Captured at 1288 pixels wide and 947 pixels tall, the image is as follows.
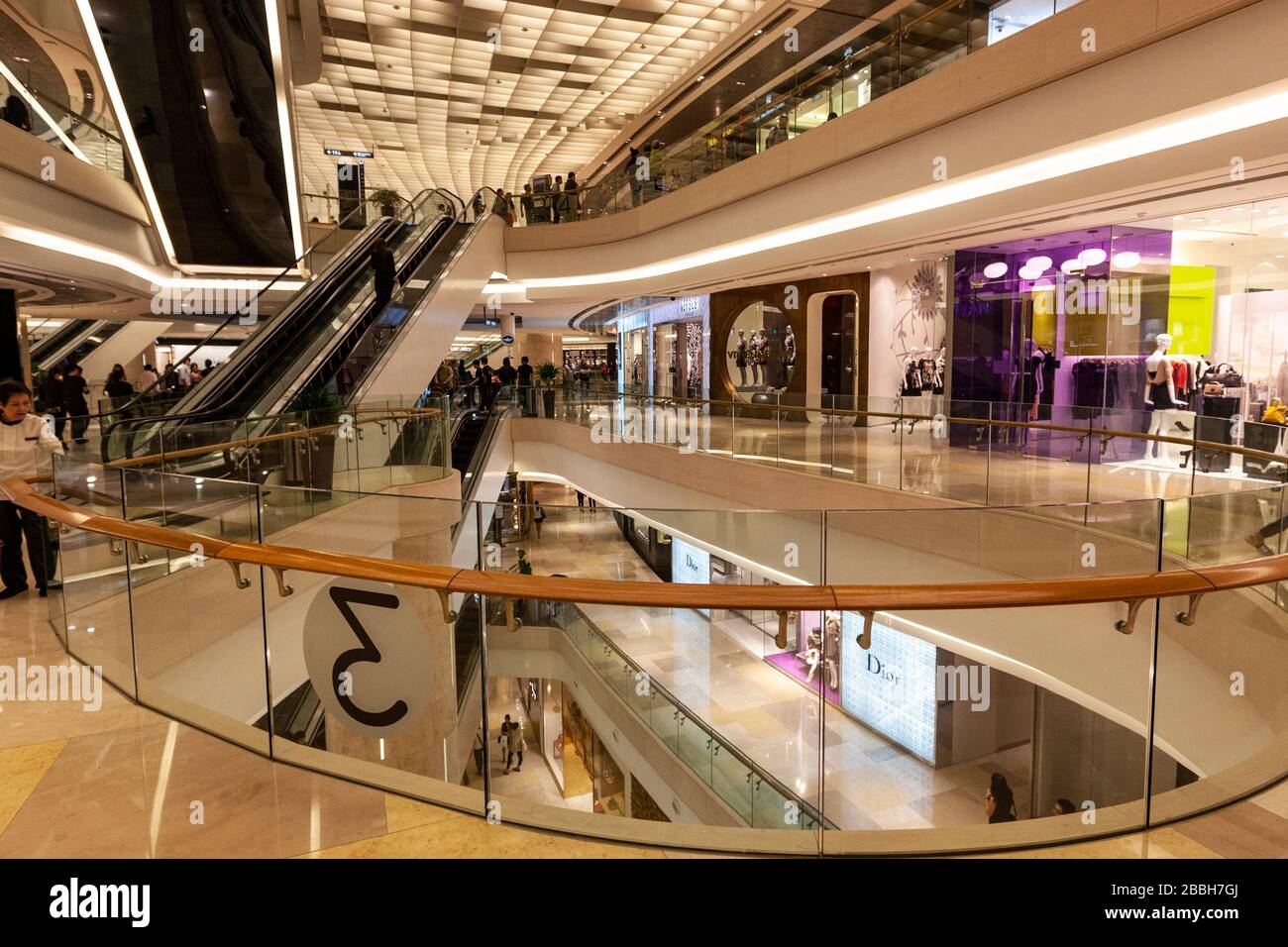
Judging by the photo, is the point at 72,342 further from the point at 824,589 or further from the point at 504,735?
the point at 824,589

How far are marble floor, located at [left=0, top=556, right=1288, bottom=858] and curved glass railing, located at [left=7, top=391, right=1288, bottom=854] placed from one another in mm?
83

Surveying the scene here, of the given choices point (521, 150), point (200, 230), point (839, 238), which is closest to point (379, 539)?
point (839, 238)

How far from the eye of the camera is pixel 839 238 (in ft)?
39.2

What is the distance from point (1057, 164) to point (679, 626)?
6.07m

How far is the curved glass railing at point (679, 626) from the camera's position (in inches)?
98.6

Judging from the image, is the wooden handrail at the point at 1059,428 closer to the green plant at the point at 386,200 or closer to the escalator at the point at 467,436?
the escalator at the point at 467,436

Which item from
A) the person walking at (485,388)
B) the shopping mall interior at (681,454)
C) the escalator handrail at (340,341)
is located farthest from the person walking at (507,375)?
the escalator handrail at (340,341)

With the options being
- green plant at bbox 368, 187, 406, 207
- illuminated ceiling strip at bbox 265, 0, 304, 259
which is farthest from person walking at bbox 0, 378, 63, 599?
green plant at bbox 368, 187, 406, 207

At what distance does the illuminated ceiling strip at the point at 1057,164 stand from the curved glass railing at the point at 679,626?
2617 millimetres

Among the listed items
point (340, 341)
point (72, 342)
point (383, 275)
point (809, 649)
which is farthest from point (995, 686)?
point (72, 342)

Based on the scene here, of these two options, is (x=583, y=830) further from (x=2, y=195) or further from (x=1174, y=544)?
(x=2, y=195)

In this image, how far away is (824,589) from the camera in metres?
2.36

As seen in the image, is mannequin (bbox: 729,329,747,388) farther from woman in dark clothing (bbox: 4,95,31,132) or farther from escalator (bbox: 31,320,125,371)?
escalator (bbox: 31,320,125,371)

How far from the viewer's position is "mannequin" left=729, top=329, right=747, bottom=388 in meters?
20.8
